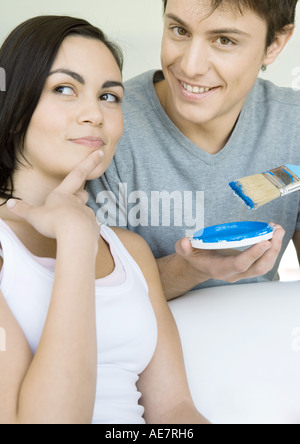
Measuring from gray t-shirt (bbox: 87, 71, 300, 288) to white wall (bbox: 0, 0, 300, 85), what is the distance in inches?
39.4

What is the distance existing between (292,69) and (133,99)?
130cm

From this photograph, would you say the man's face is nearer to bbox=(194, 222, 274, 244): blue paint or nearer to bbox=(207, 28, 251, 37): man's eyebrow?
bbox=(207, 28, 251, 37): man's eyebrow

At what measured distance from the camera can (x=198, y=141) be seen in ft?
5.15

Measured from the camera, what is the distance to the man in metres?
1.38

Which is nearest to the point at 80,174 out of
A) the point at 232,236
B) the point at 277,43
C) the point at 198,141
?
the point at 232,236

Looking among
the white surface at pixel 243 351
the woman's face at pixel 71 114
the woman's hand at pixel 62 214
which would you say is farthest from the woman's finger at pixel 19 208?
the white surface at pixel 243 351

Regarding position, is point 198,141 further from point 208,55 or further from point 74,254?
point 74,254

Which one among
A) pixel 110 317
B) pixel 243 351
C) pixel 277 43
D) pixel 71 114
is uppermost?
pixel 277 43

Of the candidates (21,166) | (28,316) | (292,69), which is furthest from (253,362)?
Answer: (292,69)

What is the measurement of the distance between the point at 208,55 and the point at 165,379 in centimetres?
72

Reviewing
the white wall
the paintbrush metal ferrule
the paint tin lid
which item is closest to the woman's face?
the paint tin lid

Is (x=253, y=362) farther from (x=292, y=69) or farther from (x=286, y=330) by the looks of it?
(x=292, y=69)

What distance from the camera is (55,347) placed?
884 mm

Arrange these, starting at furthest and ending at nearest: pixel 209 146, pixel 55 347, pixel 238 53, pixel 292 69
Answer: pixel 292 69, pixel 209 146, pixel 238 53, pixel 55 347
